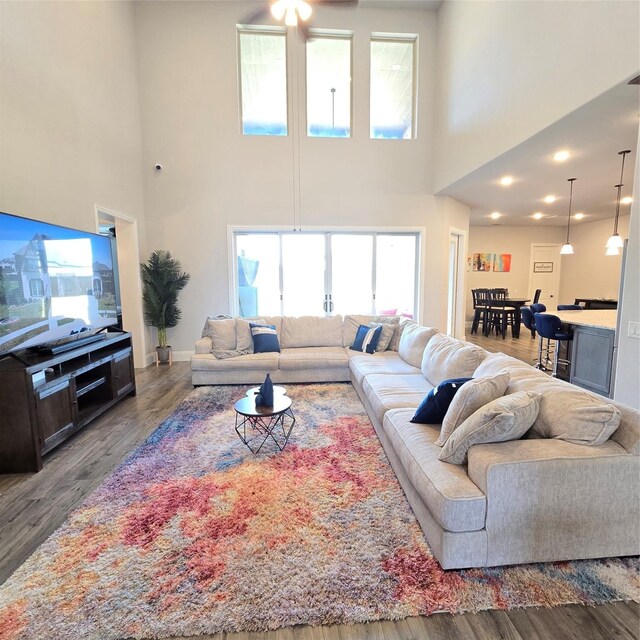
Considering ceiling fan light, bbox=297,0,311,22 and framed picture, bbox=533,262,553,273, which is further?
framed picture, bbox=533,262,553,273

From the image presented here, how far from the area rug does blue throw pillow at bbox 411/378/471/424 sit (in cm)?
49

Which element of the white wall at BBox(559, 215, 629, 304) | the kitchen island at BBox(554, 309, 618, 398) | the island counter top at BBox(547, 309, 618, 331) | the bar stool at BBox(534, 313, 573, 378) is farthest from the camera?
the white wall at BBox(559, 215, 629, 304)

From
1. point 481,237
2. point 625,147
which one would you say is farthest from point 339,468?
point 481,237

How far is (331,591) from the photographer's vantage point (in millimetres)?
1475

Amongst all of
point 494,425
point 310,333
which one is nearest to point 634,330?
point 494,425

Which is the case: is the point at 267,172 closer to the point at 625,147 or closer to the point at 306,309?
the point at 306,309

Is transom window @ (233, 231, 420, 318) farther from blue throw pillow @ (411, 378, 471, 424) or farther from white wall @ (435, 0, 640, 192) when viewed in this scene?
blue throw pillow @ (411, 378, 471, 424)

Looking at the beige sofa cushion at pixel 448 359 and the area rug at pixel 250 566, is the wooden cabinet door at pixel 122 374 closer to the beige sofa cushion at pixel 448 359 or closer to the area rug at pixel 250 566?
the area rug at pixel 250 566

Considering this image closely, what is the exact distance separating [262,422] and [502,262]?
8502mm

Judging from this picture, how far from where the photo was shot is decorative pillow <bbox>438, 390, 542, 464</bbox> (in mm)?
1593

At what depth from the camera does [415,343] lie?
3.73 meters

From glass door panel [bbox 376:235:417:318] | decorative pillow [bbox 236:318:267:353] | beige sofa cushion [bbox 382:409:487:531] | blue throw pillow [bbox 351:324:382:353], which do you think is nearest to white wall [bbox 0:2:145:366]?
decorative pillow [bbox 236:318:267:353]

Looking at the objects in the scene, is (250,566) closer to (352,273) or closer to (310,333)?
(310,333)

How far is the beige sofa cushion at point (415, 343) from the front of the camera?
3.63 meters
